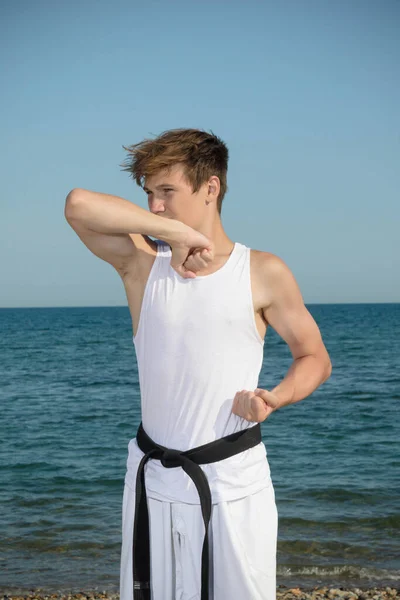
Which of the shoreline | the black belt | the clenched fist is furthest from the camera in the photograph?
the shoreline

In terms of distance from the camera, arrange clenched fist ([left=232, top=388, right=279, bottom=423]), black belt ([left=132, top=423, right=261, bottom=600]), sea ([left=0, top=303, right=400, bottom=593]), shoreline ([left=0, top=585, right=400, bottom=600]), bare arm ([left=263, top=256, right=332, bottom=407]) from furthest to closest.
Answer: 1. sea ([left=0, top=303, right=400, bottom=593])
2. shoreline ([left=0, top=585, right=400, bottom=600])
3. bare arm ([left=263, top=256, right=332, bottom=407])
4. black belt ([left=132, top=423, right=261, bottom=600])
5. clenched fist ([left=232, top=388, right=279, bottom=423])

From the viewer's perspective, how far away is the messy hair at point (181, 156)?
2.87 m

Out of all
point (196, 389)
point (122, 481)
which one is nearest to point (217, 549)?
point (196, 389)

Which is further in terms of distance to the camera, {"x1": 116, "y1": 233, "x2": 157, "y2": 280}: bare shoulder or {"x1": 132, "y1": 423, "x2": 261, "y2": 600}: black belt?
{"x1": 116, "y1": 233, "x2": 157, "y2": 280}: bare shoulder

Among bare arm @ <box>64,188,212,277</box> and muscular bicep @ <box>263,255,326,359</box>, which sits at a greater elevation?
bare arm @ <box>64,188,212,277</box>

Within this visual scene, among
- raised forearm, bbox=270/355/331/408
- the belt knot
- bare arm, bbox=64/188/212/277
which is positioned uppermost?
bare arm, bbox=64/188/212/277

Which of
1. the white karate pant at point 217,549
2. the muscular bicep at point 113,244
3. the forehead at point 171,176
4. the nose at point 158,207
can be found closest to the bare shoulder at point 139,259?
the muscular bicep at point 113,244

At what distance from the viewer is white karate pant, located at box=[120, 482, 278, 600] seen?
2.70m

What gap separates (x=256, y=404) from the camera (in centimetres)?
255

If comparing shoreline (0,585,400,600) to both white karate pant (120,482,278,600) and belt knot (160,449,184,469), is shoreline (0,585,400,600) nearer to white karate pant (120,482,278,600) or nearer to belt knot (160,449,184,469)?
white karate pant (120,482,278,600)

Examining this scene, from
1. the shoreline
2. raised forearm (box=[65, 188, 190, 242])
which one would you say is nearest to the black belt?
raised forearm (box=[65, 188, 190, 242])

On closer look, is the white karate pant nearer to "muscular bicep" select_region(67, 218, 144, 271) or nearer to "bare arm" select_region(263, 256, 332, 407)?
"bare arm" select_region(263, 256, 332, 407)

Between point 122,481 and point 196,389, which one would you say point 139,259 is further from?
point 122,481

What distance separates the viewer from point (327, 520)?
933 centimetres
